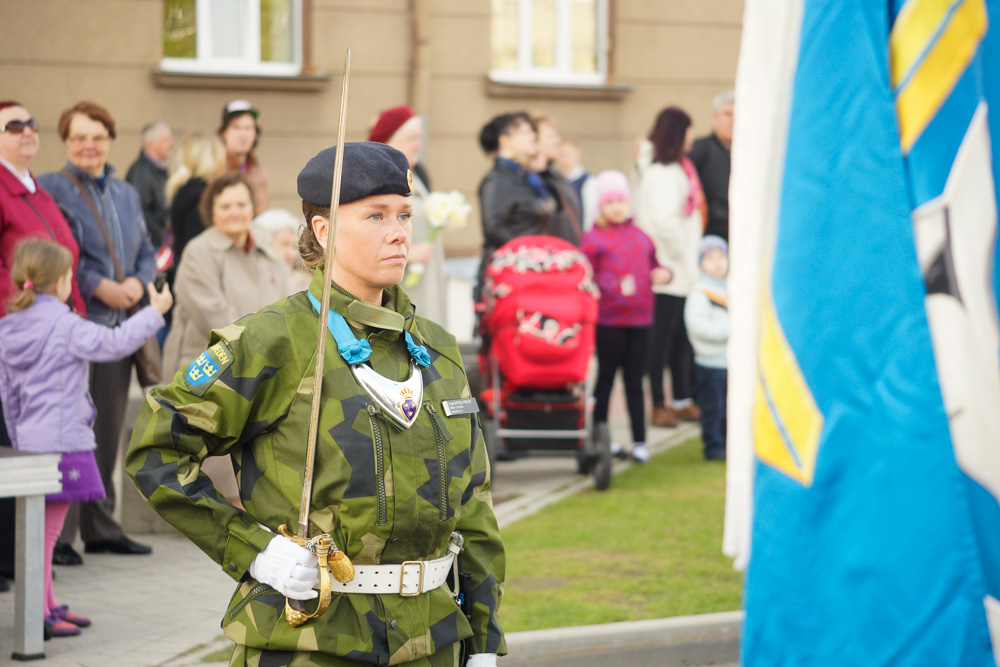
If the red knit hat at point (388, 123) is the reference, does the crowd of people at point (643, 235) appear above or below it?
below

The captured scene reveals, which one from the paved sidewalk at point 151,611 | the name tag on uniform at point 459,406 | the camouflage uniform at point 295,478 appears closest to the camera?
the camouflage uniform at point 295,478

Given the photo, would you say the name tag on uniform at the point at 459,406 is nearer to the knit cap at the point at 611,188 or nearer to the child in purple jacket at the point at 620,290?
the child in purple jacket at the point at 620,290

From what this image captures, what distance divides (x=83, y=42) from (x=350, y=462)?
11.1 m

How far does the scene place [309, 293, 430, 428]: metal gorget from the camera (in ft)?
9.05

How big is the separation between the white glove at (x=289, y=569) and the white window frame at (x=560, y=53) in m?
13.0

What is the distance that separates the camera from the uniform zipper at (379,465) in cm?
270

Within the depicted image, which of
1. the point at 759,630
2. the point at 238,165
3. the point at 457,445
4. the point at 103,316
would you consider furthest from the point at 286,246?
the point at 759,630

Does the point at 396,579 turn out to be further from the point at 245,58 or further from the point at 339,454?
the point at 245,58

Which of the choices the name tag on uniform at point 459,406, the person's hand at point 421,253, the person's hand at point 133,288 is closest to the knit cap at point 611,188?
the person's hand at point 421,253

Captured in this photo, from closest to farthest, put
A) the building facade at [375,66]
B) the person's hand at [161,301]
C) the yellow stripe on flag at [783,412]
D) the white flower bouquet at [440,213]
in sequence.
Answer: the yellow stripe on flag at [783,412]
the person's hand at [161,301]
the white flower bouquet at [440,213]
the building facade at [375,66]

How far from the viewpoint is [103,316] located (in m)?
6.79

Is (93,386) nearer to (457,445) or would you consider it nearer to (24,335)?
(24,335)

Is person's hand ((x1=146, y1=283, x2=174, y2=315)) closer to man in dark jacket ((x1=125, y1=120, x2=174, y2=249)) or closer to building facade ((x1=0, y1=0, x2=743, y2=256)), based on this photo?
man in dark jacket ((x1=125, y1=120, x2=174, y2=249))

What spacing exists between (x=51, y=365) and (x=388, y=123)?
2.96 m
